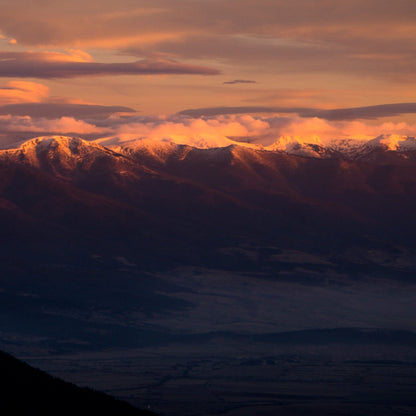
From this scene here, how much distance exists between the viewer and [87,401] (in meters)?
63.3

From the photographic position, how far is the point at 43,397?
61.3m

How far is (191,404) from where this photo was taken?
138125 mm

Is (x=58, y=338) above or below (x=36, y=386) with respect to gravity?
below

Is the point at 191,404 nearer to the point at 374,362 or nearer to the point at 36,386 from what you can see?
the point at 374,362

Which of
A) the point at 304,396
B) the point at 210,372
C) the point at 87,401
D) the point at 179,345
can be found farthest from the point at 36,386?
the point at 179,345

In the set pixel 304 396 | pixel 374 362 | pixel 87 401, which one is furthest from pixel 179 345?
pixel 87 401

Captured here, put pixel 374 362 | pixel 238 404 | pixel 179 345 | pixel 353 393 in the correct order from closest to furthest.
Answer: pixel 238 404 → pixel 353 393 → pixel 374 362 → pixel 179 345

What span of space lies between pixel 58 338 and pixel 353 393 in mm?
71240

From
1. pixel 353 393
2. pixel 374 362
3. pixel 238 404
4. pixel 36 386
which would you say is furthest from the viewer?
pixel 374 362

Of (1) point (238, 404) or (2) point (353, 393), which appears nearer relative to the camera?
(1) point (238, 404)

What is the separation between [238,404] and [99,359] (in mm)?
49183

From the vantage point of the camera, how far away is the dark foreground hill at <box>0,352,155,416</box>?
2303 inches

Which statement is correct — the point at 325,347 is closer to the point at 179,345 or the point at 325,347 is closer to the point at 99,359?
the point at 179,345

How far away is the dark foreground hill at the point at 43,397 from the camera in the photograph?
58500 millimetres
